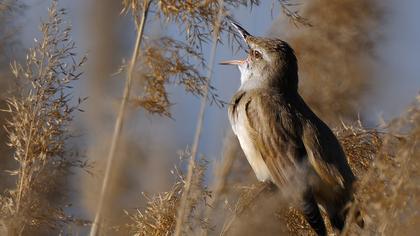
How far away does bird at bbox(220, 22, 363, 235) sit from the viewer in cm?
405

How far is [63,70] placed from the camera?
2598 millimetres

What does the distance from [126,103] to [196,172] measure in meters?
0.39

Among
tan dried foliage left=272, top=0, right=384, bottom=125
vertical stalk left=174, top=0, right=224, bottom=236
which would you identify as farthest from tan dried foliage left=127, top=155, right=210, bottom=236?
tan dried foliage left=272, top=0, right=384, bottom=125

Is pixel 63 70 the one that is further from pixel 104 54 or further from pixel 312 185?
pixel 104 54

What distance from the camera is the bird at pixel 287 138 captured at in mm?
4047

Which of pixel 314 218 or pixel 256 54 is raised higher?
pixel 256 54

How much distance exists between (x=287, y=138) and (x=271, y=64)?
800 mm

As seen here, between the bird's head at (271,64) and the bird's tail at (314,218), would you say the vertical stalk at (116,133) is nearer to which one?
the bird's tail at (314,218)

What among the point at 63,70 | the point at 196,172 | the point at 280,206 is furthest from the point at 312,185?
the point at 63,70

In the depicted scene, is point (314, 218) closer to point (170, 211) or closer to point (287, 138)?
point (287, 138)

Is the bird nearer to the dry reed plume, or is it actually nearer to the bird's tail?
the bird's tail

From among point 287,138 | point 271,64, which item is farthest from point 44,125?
point 271,64

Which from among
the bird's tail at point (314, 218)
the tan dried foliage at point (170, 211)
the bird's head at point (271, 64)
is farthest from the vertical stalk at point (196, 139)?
the bird's head at point (271, 64)

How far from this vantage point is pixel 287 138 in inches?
171
